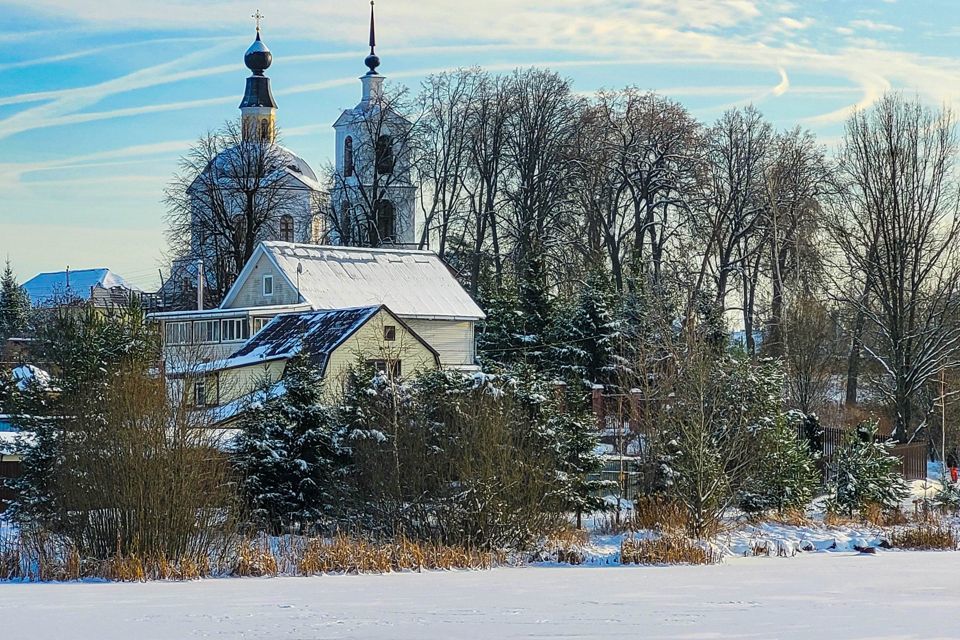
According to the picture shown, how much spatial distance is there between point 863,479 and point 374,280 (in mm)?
21994

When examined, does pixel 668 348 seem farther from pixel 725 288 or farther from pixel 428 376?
pixel 725 288

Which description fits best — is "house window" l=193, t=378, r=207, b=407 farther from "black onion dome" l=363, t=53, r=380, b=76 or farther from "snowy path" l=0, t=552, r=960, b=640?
"black onion dome" l=363, t=53, r=380, b=76

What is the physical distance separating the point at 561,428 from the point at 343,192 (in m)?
38.1

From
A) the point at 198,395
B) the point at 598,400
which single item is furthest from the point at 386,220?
the point at 198,395

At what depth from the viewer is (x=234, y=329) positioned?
41625mm

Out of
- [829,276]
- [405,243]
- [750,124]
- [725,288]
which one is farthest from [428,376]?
[405,243]

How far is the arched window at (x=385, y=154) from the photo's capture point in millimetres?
58925

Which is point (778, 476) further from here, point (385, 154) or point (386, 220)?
point (386, 220)

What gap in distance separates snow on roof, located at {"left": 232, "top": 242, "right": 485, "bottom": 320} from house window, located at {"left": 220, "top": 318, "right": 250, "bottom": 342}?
2.47 meters

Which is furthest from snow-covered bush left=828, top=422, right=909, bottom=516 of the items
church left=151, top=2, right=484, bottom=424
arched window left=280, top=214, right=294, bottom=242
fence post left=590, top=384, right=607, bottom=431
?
arched window left=280, top=214, right=294, bottom=242

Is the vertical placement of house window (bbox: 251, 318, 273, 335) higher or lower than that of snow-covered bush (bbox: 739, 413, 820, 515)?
higher

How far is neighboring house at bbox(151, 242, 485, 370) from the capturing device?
42500mm

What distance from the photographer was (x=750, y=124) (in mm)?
53156

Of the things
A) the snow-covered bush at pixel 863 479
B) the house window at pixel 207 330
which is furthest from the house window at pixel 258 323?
the snow-covered bush at pixel 863 479
